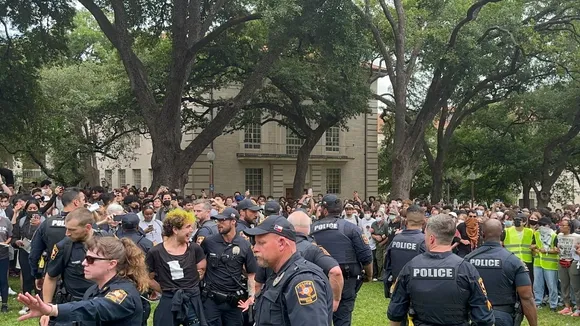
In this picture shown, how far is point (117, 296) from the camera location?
4004 millimetres

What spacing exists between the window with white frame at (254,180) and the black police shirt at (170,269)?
3278 centimetres

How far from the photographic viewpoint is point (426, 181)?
4831 centimetres

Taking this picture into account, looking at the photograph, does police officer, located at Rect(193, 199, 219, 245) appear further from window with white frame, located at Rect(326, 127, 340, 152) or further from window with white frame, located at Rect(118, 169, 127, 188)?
window with white frame, located at Rect(118, 169, 127, 188)

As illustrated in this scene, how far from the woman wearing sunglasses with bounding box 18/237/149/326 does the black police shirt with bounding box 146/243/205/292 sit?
2.14m

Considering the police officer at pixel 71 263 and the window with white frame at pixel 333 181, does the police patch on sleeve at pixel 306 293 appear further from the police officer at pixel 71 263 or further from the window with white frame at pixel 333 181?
the window with white frame at pixel 333 181

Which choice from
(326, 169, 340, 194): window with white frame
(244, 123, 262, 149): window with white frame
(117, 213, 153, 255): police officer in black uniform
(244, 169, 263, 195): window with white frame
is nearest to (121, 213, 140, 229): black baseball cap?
(117, 213, 153, 255): police officer in black uniform

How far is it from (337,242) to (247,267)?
131cm

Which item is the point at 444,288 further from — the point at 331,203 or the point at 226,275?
the point at 331,203

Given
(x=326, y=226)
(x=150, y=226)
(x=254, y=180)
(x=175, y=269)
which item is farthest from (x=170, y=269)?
(x=254, y=180)

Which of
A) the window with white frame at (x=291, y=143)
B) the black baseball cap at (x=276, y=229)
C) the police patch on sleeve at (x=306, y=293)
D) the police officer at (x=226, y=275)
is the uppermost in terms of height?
the window with white frame at (x=291, y=143)

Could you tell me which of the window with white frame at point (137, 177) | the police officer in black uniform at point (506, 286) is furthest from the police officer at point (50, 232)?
the window with white frame at point (137, 177)

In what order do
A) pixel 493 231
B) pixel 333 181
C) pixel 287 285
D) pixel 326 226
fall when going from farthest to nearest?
pixel 333 181, pixel 326 226, pixel 493 231, pixel 287 285

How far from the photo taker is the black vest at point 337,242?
7.74m

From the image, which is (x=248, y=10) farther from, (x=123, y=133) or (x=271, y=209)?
(x=271, y=209)
